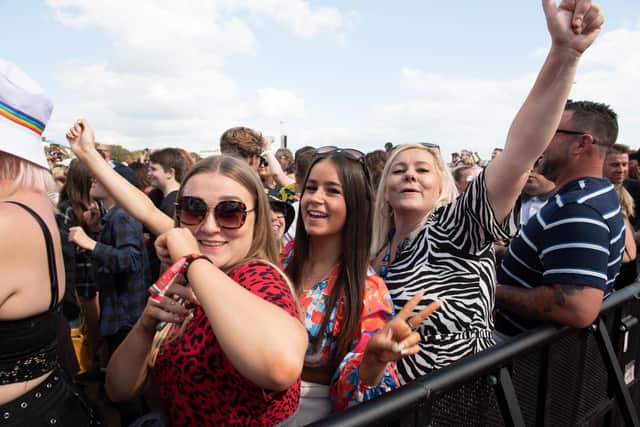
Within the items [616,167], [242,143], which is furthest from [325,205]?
[616,167]

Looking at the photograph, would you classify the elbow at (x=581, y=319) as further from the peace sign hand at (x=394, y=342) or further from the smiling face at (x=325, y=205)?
the smiling face at (x=325, y=205)

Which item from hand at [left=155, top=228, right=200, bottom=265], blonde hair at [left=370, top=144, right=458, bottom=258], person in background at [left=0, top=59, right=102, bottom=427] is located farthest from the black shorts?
blonde hair at [left=370, top=144, right=458, bottom=258]

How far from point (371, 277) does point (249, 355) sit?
88 centimetres

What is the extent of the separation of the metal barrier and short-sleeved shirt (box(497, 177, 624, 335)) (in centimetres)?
24

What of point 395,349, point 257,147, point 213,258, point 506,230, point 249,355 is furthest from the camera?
point 257,147

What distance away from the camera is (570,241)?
1.91 meters

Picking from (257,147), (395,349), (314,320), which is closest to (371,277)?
(314,320)

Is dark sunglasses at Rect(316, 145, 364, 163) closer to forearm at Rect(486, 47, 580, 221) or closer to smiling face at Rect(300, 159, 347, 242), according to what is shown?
smiling face at Rect(300, 159, 347, 242)

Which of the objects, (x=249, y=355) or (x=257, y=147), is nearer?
(x=249, y=355)

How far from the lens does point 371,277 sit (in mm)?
1785

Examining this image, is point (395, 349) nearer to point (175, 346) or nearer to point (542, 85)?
point (175, 346)

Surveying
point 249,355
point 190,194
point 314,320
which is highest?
point 190,194

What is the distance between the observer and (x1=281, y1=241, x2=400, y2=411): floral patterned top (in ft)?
4.83

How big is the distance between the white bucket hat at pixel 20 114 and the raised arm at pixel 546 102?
1.64 metres
